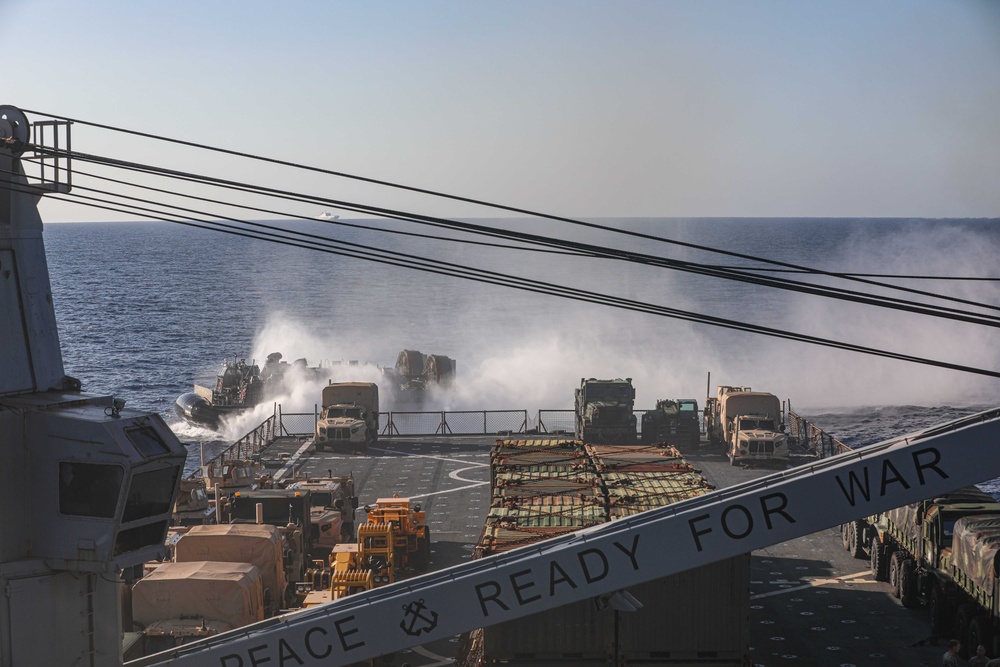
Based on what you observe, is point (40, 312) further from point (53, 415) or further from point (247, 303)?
point (247, 303)

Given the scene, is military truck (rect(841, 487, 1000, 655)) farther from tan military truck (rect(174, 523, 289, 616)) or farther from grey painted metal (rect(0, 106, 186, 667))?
grey painted metal (rect(0, 106, 186, 667))

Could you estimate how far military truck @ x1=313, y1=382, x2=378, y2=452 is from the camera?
42750 millimetres

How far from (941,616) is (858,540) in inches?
253

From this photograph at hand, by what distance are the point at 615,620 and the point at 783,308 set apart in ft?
358

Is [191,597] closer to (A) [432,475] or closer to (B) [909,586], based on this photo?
(B) [909,586]

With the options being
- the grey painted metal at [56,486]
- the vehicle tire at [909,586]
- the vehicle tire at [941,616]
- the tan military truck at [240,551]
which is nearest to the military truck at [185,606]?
the tan military truck at [240,551]

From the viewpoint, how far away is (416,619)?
14305 millimetres

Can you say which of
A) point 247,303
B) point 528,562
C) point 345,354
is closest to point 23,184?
point 528,562

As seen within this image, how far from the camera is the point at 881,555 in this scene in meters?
27.8

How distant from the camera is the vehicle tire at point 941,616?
23.0 m

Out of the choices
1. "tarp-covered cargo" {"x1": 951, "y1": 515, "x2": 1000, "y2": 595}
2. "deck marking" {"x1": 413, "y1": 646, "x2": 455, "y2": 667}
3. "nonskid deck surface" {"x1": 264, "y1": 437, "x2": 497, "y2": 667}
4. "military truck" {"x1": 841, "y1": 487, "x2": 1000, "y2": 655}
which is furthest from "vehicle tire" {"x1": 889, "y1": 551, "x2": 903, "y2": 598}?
"deck marking" {"x1": 413, "y1": 646, "x2": 455, "y2": 667}

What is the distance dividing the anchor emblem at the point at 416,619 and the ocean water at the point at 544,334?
48.7 metres

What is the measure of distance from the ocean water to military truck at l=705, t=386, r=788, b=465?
18.3m

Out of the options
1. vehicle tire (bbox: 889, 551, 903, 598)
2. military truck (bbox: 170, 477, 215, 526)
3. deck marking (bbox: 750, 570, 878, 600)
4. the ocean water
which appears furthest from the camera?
the ocean water
